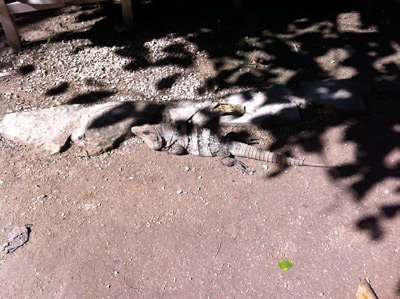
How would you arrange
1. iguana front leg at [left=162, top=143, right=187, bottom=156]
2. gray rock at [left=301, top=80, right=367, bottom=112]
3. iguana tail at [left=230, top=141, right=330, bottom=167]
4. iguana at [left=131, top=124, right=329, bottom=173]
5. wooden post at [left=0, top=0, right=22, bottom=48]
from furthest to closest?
wooden post at [left=0, top=0, right=22, bottom=48] → gray rock at [left=301, top=80, right=367, bottom=112] → iguana front leg at [left=162, top=143, right=187, bottom=156] → iguana at [left=131, top=124, right=329, bottom=173] → iguana tail at [left=230, top=141, right=330, bottom=167]

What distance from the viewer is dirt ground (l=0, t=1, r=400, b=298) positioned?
3.09m

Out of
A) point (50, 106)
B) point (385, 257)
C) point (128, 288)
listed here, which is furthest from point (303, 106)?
point (50, 106)

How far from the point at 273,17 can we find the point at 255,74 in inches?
66.0

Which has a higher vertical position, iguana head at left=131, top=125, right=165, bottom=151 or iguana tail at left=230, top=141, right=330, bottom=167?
iguana head at left=131, top=125, right=165, bottom=151

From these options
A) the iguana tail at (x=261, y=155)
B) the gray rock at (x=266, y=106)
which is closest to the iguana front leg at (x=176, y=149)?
the iguana tail at (x=261, y=155)

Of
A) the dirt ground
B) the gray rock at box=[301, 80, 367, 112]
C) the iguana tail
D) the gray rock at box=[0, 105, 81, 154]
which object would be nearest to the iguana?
the iguana tail

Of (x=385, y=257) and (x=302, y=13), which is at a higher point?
(x=302, y=13)

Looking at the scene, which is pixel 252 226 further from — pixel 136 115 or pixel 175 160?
pixel 136 115

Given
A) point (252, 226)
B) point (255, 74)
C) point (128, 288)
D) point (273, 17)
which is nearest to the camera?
point (128, 288)

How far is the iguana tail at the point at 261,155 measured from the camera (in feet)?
13.0

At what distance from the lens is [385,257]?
3.08 m

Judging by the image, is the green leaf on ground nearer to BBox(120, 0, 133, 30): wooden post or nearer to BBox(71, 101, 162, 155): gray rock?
BBox(71, 101, 162, 155): gray rock

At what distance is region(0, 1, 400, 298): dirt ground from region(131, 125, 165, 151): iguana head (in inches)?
6.2

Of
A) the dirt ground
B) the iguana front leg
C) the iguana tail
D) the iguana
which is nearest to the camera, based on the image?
the dirt ground
